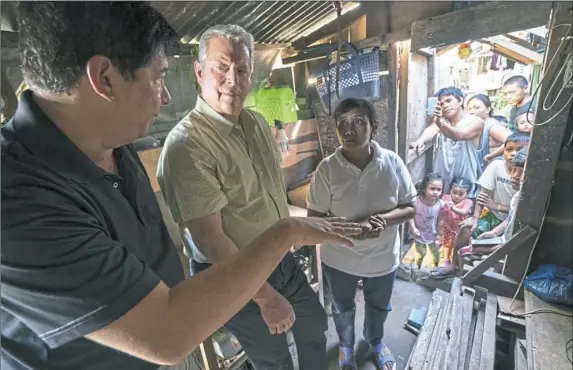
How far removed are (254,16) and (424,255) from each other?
90.5 inches

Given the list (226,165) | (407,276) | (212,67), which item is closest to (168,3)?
(212,67)

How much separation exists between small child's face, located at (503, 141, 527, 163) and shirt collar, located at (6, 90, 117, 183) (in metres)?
2.45

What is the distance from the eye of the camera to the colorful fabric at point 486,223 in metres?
2.30

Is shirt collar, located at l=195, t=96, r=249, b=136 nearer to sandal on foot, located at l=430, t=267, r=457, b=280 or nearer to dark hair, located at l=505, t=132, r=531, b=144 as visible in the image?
dark hair, located at l=505, t=132, r=531, b=144

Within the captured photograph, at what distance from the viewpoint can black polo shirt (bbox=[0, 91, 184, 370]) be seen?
0.41 meters

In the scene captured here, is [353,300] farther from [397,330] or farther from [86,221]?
[86,221]

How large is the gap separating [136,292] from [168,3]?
1475 mm

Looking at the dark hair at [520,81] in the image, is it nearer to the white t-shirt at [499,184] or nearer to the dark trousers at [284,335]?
the white t-shirt at [499,184]

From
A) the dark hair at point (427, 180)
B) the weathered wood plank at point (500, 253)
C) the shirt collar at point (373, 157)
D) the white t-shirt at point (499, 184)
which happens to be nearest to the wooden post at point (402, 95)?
the dark hair at point (427, 180)

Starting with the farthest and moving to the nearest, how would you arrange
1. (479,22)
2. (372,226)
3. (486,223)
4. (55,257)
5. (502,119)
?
(502,119) < (486,223) < (479,22) < (372,226) < (55,257)

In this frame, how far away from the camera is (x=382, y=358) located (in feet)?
5.65

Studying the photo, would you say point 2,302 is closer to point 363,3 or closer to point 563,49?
point 563,49

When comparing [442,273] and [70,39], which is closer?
[70,39]

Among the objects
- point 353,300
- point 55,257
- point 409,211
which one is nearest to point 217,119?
point 55,257
